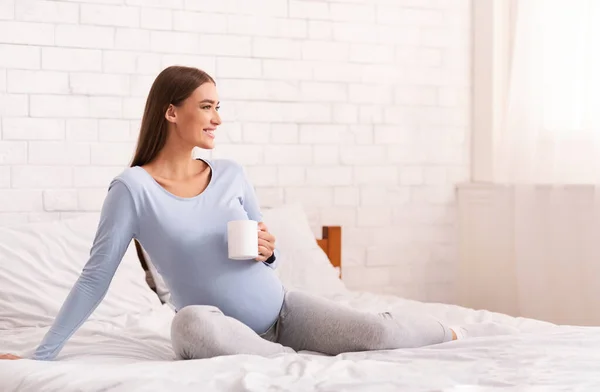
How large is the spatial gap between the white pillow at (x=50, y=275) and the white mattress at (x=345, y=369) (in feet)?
1.76

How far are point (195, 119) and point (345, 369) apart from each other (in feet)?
2.43

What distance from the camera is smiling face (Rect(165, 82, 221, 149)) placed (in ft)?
7.20

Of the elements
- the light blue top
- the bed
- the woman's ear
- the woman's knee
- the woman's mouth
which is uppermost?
the woman's ear

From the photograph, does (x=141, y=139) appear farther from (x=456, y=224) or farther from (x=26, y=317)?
(x=456, y=224)

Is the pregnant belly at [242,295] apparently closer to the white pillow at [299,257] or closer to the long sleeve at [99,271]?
the long sleeve at [99,271]

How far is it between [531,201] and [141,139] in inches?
71.8

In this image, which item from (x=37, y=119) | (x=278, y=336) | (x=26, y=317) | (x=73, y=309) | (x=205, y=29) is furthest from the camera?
(x=205, y=29)

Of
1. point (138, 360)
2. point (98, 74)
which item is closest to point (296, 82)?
point (98, 74)

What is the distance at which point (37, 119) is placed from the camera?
3.24 meters

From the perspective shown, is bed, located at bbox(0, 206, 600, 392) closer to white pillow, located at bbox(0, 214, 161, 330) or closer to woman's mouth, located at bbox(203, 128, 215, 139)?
white pillow, located at bbox(0, 214, 161, 330)

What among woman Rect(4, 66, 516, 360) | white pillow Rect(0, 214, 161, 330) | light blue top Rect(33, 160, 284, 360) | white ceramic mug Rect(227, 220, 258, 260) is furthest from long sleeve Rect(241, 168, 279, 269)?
white pillow Rect(0, 214, 161, 330)

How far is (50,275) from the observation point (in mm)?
2816

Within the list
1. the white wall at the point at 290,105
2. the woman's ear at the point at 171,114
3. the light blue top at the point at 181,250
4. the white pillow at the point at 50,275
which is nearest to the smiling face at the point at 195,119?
the woman's ear at the point at 171,114

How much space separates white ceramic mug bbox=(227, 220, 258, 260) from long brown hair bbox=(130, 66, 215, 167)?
36 centimetres
